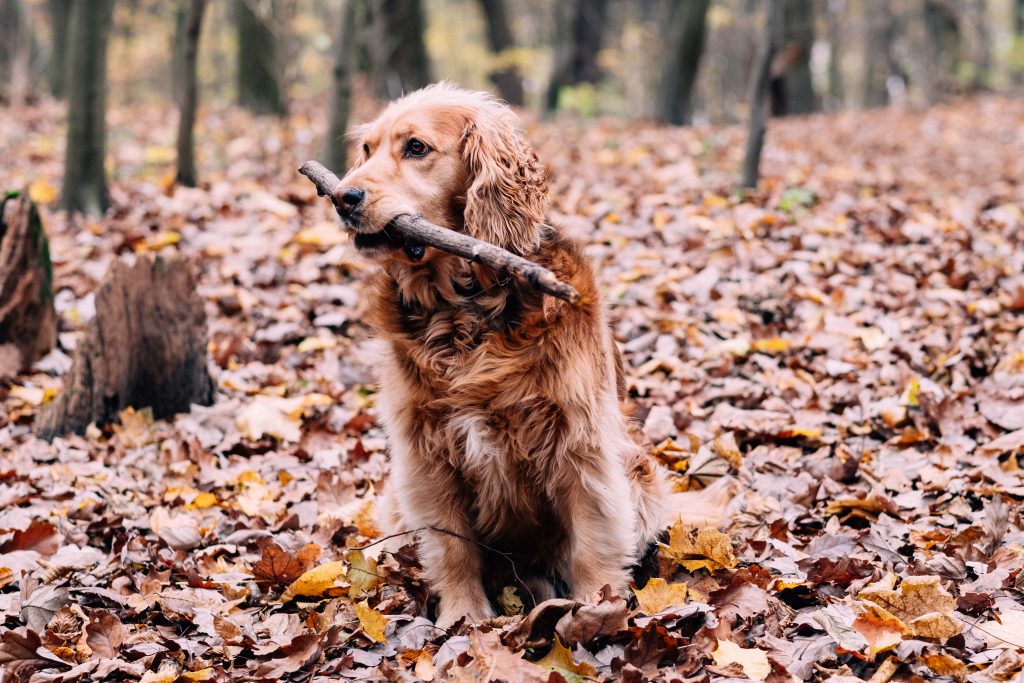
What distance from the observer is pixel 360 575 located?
3.65 metres

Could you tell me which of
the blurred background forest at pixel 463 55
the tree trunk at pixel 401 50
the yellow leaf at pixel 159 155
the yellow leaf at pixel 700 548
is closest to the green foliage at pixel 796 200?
the blurred background forest at pixel 463 55

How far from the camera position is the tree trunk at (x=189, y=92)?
8.65 meters

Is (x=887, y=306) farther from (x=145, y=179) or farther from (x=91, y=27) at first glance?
(x=145, y=179)

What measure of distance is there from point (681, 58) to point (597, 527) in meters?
11.7

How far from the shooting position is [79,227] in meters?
7.86

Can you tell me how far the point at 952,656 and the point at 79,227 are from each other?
7437 millimetres

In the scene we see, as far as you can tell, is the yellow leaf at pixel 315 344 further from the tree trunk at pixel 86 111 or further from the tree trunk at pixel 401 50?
the tree trunk at pixel 401 50

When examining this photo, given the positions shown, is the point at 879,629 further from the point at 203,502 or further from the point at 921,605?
the point at 203,502

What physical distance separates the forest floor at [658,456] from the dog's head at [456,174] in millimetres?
988

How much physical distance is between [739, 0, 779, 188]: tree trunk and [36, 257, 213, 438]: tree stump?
5.62 m

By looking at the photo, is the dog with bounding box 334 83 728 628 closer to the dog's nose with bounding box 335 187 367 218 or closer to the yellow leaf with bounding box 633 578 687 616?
the dog's nose with bounding box 335 187 367 218

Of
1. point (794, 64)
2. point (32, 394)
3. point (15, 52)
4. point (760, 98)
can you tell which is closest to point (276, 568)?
point (32, 394)

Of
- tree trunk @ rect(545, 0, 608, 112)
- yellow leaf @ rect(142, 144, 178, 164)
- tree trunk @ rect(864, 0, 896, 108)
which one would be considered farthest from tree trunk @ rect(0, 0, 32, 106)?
tree trunk @ rect(864, 0, 896, 108)

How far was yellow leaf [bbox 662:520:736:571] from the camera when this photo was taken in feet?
11.3
